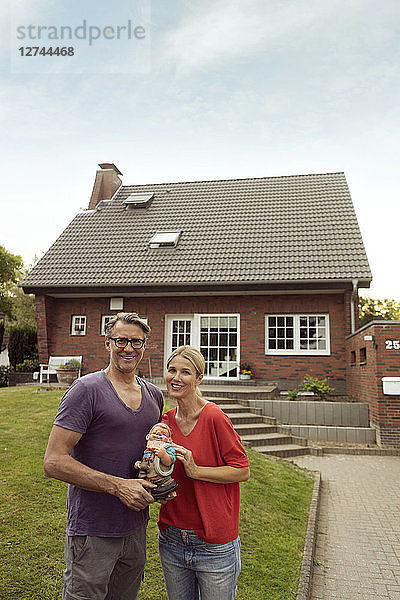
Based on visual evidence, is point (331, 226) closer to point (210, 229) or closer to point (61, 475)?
point (210, 229)

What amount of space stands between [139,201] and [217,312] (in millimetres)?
6525

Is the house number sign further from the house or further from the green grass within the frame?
the green grass

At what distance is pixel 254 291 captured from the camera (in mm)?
14617

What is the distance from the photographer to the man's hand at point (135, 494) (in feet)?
7.68

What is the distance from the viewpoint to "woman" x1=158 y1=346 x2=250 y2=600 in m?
2.46

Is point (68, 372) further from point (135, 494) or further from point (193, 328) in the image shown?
point (135, 494)

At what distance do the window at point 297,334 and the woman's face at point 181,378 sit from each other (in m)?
12.3

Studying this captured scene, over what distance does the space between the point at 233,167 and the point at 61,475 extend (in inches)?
1095

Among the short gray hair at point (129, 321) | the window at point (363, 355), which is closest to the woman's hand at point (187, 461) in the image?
the short gray hair at point (129, 321)

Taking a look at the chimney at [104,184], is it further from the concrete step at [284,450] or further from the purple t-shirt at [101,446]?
the purple t-shirt at [101,446]

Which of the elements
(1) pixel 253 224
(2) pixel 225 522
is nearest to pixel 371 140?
(1) pixel 253 224

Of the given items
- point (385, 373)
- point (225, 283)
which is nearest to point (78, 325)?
point (225, 283)

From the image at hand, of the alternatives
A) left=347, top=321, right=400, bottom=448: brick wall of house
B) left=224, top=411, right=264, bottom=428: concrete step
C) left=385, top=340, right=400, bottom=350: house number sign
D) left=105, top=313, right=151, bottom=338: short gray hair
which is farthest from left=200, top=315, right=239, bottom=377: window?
left=105, top=313, right=151, bottom=338: short gray hair

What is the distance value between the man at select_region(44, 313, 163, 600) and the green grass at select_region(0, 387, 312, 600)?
1394 mm
